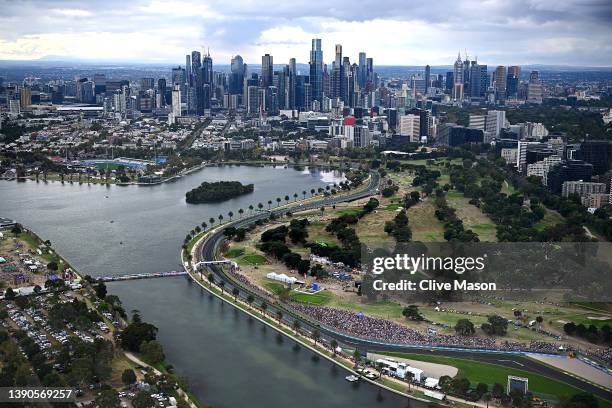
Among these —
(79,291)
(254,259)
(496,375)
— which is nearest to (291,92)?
(254,259)

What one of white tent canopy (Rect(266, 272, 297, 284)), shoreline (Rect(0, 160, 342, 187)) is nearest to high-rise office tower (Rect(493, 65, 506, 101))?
shoreline (Rect(0, 160, 342, 187))

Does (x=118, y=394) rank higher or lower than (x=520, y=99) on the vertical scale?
lower

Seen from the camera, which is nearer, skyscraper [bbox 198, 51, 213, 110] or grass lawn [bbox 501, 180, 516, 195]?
grass lawn [bbox 501, 180, 516, 195]

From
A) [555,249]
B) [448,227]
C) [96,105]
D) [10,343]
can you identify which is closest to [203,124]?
[96,105]

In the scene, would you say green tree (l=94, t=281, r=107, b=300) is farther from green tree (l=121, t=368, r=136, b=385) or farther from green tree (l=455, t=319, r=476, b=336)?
green tree (l=455, t=319, r=476, b=336)

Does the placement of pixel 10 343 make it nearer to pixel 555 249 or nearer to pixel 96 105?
pixel 555 249

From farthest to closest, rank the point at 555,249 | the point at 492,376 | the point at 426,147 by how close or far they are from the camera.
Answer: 1. the point at 426,147
2. the point at 555,249
3. the point at 492,376

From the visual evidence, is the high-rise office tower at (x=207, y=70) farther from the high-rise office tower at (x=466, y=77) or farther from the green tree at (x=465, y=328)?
the green tree at (x=465, y=328)

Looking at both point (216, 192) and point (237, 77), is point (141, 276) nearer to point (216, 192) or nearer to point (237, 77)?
point (216, 192)
